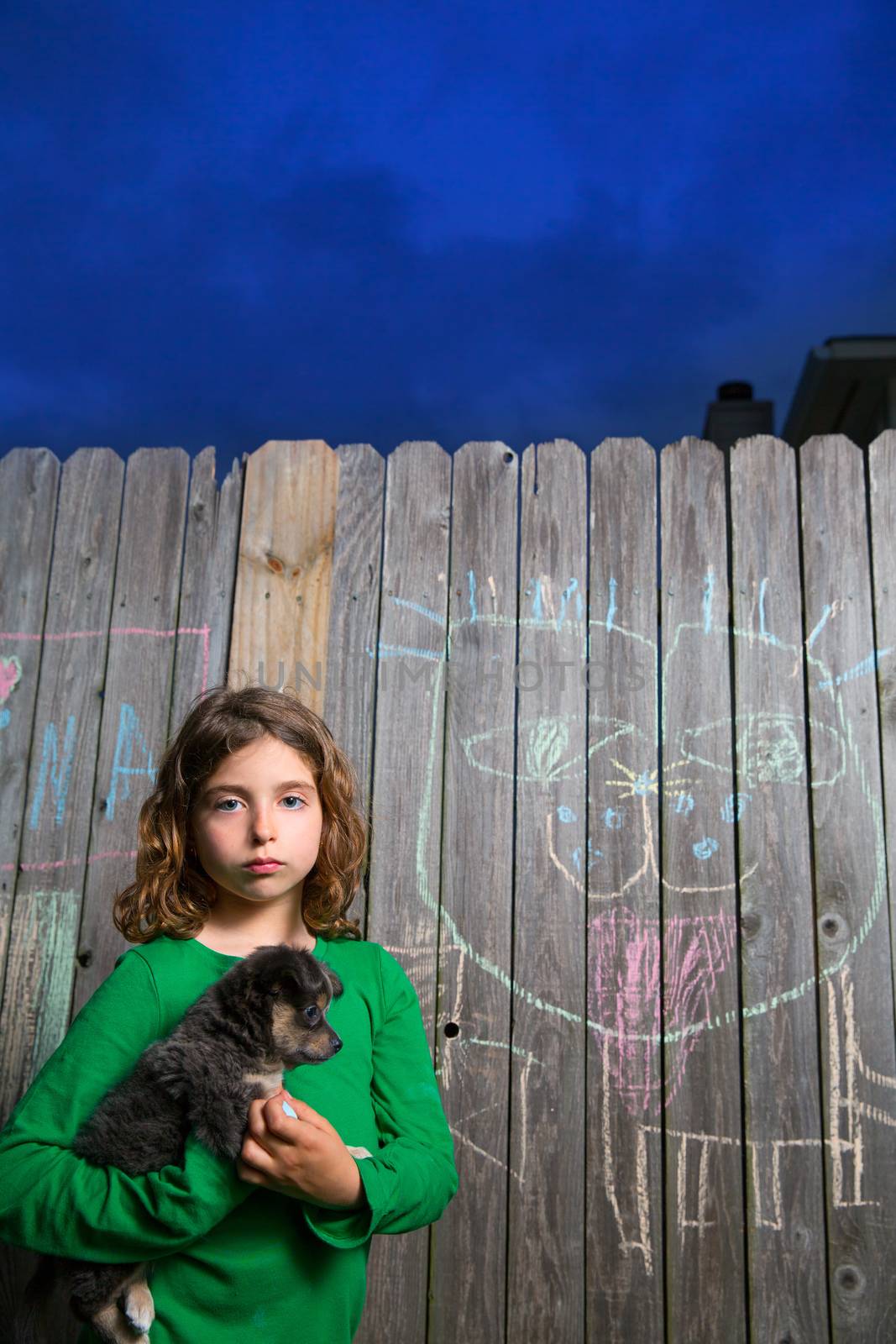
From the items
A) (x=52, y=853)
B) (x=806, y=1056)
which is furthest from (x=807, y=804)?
(x=52, y=853)

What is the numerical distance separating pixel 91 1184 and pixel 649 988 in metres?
1.55

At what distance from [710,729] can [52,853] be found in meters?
1.91

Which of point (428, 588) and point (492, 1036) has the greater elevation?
point (428, 588)

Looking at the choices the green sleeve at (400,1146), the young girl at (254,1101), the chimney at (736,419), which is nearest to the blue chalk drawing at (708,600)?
the young girl at (254,1101)

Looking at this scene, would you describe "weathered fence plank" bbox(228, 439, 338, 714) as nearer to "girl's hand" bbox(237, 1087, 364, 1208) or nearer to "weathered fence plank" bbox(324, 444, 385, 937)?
"weathered fence plank" bbox(324, 444, 385, 937)

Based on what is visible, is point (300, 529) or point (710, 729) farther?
point (300, 529)

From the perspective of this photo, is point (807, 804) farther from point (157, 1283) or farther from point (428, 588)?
point (157, 1283)

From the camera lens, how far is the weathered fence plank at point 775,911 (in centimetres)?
251

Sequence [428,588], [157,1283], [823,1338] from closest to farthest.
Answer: [157,1283], [823,1338], [428,588]

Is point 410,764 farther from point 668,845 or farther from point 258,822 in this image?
point 258,822

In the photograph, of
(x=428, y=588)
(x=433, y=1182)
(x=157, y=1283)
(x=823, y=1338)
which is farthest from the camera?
(x=428, y=588)

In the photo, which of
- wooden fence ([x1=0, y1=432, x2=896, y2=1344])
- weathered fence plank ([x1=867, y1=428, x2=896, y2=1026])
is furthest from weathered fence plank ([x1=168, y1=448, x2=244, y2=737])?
weathered fence plank ([x1=867, y1=428, x2=896, y2=1026])

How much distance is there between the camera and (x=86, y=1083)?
1646 mm

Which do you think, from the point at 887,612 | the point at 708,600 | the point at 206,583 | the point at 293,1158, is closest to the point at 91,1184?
the point at 293,1158
